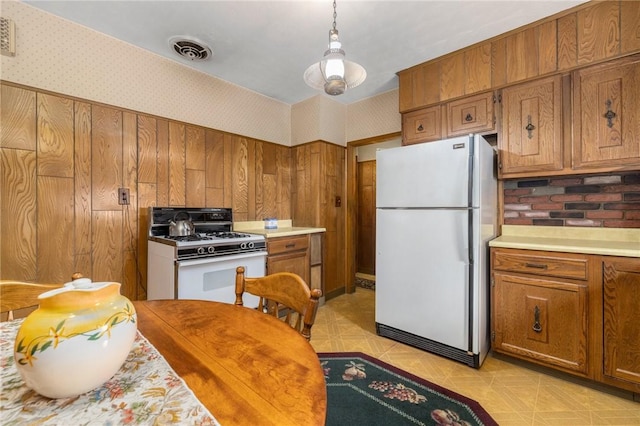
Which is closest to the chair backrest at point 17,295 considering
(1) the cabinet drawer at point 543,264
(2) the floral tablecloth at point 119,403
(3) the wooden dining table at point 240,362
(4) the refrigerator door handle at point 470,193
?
(3) the wooden dining table at point 240,362

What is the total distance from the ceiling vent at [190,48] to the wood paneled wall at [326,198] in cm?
156

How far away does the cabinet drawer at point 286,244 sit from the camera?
9.27 feet

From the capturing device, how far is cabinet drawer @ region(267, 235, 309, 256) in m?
2.82

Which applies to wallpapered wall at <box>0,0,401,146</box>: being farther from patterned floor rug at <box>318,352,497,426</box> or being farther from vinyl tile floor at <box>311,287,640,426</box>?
patterned floor rug at <box>318,352,497,426</box>

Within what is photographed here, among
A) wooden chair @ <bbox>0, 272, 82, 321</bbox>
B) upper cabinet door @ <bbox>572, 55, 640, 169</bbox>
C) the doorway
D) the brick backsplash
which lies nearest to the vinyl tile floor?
the brick backsplash

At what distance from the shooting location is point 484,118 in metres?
2.40

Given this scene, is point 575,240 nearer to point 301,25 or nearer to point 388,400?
point 388,400

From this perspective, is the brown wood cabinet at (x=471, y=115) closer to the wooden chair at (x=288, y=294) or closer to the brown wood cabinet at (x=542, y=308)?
the brown wood cabinet at (x=542, y=308)

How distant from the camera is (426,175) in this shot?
222 centimetres

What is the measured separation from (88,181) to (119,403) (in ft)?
7.60

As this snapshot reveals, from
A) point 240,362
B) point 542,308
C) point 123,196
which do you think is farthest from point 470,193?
point 123,196

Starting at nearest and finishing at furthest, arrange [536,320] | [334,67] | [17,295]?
[17,295] → [334,67] → [536,320]

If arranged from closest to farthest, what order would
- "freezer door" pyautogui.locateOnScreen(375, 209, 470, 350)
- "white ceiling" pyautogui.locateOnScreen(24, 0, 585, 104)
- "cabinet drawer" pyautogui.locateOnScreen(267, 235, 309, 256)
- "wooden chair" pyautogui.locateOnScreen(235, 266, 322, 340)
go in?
1. "wooden chair" pyautogui.locateOnScreen(235, 266, 322, 340)
2. "white ceiling" pyautogui.locateOnScreen(24, 0, 585, 104)
3. "freezer door" pyautogui.locateOnScreen(375, 209, 470, 350)
4. "cabinet drawer" pyautogui.locateOnScreen(267, 235, 309, 256)

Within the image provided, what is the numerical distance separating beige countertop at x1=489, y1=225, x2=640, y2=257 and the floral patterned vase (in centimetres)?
232
